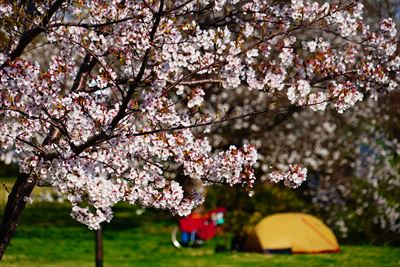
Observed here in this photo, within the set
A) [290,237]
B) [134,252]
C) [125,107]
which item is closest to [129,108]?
[125,107]

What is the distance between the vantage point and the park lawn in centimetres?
1372

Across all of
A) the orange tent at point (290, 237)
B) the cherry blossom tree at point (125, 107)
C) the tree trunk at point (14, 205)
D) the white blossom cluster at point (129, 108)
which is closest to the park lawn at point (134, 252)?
the orange tent at point (290, 237)

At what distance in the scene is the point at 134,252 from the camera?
1530cm

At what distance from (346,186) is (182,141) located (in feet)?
41.6

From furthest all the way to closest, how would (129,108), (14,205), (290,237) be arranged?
(290,237) < (14,205) < (129,108)

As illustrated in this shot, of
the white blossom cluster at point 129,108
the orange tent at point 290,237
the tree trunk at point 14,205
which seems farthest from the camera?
the orange tent at point 290,237

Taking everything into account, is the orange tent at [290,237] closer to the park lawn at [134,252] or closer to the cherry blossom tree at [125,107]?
the park lawn at [134,252]

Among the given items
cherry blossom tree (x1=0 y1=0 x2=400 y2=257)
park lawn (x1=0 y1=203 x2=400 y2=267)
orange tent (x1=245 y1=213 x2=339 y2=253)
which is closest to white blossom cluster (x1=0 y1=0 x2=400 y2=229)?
cherry blossom tree (x1=0 y1=0 x2=400 y2=257)

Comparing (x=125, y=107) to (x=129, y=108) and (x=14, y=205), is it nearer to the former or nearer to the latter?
(x=129, y=108)

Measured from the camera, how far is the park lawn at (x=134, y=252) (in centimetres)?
1372

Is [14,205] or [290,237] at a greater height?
[290,237]

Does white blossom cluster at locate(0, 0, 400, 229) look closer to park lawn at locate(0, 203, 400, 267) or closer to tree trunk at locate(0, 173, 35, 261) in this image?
tree trunk at locate(0, 173, 35, 261)

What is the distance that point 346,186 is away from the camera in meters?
18.1

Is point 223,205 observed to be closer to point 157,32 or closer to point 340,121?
point 340,121
